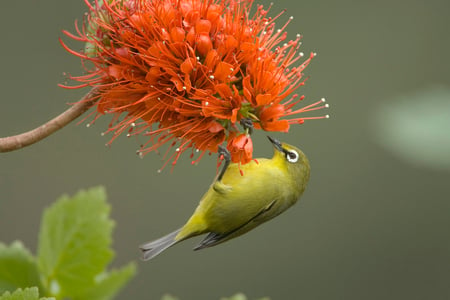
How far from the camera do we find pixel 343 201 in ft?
28.8

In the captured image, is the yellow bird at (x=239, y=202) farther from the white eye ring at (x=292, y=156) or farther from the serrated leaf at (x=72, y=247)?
the serrated leaf at (x=72, y=247)

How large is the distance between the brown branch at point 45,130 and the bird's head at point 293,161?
55.5 inches

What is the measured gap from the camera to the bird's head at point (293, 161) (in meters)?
4.09

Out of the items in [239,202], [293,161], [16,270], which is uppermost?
[293,161]

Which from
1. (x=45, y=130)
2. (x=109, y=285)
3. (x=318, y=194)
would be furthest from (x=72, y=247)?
(x=318, y=194)

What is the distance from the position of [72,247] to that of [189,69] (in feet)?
3.08

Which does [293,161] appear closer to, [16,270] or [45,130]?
[45,130]

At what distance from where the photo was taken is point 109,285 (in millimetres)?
2189

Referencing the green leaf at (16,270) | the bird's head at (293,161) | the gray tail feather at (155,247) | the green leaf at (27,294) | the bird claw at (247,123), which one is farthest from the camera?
the bird's head at (293,161)

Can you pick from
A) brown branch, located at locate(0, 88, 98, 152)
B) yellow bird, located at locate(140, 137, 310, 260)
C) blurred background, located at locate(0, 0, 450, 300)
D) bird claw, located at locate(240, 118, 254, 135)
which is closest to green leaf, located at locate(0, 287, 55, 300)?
brown branch, located at locate(0, 88, 98, 152)

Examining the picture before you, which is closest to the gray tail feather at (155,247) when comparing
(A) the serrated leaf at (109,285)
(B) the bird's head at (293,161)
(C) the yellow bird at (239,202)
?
(C) the yellow bird at (239,202)

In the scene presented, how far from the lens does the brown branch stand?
2461 millimetres

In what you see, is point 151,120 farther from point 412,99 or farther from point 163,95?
point 412,99

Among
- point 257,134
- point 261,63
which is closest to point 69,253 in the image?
point 261,63
